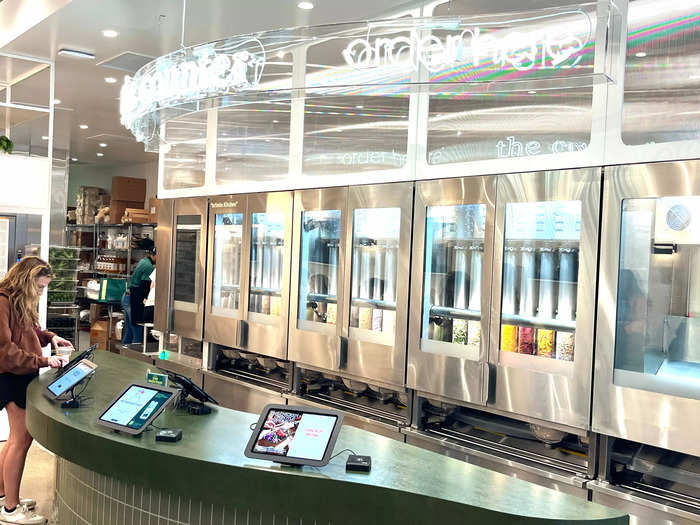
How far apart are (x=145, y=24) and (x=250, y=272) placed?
1956mm

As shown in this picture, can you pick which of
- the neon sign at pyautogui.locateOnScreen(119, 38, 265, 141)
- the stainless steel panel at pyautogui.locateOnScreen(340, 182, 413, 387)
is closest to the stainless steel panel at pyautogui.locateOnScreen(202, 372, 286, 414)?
the stainless steel panel at pyautogui.locateOnScreen(340, 182, 413, 387)

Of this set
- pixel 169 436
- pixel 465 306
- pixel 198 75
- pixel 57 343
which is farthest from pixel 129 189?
pixel 169 436

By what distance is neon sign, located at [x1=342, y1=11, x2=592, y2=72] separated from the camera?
87.1 inches

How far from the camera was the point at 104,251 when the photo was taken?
43.1 ft

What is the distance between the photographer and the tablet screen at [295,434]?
2.46 meters

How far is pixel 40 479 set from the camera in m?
4.69

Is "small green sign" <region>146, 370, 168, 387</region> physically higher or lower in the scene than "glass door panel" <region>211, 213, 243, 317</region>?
lower

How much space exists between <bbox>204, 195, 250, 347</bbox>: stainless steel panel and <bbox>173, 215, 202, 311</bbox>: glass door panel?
21 cm

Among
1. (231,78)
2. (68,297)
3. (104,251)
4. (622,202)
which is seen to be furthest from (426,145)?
(104,251)

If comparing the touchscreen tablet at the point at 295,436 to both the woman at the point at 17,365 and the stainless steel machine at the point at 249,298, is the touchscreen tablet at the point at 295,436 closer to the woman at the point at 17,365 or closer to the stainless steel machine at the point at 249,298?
the woman at the point at 17,365

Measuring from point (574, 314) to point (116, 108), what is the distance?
20.6ft

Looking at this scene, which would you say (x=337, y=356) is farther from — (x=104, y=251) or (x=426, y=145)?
(x=104, y=251)

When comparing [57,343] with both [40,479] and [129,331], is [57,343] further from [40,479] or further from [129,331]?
[129,331]

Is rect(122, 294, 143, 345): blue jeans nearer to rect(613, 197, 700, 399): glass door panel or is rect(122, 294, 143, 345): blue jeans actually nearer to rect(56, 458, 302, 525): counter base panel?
rect(56, 458, 302, 525): counter base panel
